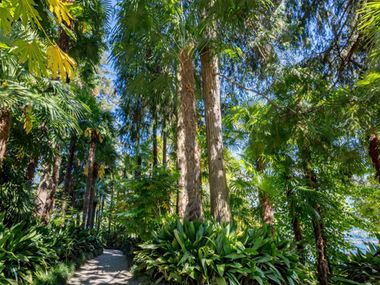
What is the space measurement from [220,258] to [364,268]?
2.52 m

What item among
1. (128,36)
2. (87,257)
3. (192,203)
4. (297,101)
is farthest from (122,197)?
(297,101)

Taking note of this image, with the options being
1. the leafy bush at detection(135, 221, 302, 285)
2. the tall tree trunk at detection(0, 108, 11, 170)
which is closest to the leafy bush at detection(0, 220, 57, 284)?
the tall tree trunk at detection(0, 108, 11, 170)

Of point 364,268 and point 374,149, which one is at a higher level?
point 374,149

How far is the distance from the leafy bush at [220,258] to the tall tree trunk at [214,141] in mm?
584

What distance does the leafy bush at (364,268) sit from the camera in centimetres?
431

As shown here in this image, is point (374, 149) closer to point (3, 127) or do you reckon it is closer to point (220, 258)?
point (220, 258)

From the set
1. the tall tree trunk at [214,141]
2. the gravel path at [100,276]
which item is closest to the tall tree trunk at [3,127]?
the gravel path at [100,276]

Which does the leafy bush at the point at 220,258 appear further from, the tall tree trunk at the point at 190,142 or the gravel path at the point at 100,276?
the gravel path at the point at 100,276

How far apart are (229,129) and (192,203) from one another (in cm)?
457

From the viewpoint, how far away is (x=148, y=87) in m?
6.28

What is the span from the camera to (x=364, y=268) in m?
4.57

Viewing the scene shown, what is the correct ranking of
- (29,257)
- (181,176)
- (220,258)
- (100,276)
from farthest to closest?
(181,176), (100,276), (29,257), (220,258)

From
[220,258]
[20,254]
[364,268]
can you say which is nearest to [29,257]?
[20,254]

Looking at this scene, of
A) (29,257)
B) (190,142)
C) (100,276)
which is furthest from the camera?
(100,276)
